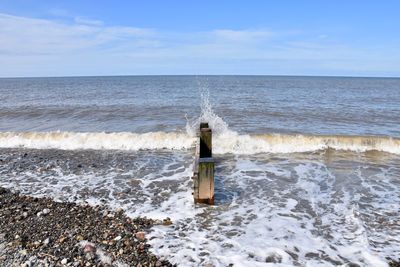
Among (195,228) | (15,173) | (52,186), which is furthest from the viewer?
(15,173)

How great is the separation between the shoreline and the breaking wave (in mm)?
7104

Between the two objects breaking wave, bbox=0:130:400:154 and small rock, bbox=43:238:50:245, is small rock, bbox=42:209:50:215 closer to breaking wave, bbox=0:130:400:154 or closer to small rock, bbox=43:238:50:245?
small rock, bbox=43:238:50:245

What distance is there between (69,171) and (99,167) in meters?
0.93

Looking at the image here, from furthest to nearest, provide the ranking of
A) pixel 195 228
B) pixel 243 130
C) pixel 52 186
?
pixel 243 130, pixel 52 186, pixel 195 228

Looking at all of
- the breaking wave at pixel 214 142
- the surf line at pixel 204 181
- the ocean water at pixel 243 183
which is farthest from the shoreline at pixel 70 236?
the breaking wave at pixel 214 142

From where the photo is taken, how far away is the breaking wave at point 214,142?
561 inches

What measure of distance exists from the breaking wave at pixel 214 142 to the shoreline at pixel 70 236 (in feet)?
23.3

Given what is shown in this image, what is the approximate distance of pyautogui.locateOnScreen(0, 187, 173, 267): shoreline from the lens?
521cm

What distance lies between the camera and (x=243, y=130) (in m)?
17.3

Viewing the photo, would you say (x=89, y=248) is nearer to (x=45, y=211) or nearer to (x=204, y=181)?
(x=45, y=211)

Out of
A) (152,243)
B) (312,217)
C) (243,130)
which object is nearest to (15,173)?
(152,243)

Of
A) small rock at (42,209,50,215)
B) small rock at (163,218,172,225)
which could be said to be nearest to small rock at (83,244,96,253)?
small rock at (163,218,172,225)

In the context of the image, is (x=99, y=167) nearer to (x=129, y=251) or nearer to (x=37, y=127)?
(x=129, y=251)

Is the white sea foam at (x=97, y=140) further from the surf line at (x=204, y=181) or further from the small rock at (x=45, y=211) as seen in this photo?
the small rock at (x=45, y=211)
